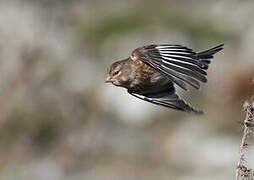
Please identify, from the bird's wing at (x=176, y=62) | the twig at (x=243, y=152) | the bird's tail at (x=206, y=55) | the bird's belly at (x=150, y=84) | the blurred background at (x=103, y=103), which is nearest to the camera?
the twig at (x=243, y=152)

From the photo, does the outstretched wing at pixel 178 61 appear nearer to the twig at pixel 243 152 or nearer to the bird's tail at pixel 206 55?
the bird's tail at pixel 206 55

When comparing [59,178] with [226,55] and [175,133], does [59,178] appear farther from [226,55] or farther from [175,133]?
[226,55]

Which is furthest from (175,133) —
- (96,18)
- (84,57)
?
(96,18)

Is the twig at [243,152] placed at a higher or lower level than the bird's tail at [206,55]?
lower

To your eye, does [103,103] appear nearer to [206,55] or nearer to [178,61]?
[206,55]

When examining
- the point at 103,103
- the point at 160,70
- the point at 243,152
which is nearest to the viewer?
the point at 243,152

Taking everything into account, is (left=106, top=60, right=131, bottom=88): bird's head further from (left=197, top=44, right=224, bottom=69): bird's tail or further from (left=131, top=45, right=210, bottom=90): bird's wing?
(left=197, top=44, right=224, bottom=69): bird's tail

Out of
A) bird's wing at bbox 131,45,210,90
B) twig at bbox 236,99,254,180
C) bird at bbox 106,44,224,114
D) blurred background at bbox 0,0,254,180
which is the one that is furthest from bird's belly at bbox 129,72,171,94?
blurred background at bbox 0,0,254,180

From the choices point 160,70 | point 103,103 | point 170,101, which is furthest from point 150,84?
point 103,103

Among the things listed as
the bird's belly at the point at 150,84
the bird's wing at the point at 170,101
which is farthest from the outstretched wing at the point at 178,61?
the bird's wing at the point at 170,101
